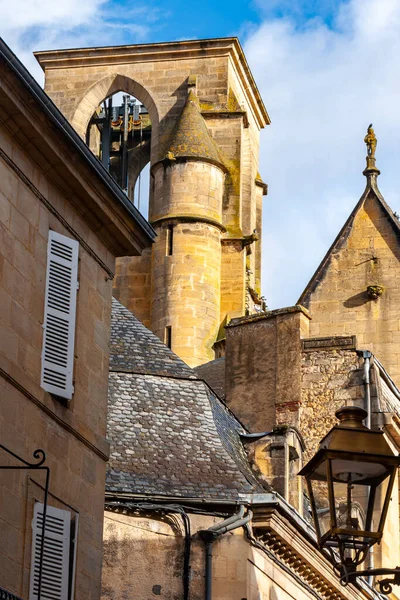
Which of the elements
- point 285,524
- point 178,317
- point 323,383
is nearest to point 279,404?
point 323,383

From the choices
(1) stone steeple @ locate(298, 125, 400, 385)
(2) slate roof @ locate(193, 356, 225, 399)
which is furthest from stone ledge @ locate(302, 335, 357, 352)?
(1) stone steeple @ locate(298, 125, 400, 385)

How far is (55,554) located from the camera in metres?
13.6

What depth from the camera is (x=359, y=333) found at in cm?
3303

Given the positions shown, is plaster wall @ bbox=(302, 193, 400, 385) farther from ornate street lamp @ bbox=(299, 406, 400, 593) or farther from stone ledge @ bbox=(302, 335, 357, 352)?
ornate street lamp @ bbox=(299, 406, 400, 593)

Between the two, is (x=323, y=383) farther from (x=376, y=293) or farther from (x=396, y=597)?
(x=376, y=293)

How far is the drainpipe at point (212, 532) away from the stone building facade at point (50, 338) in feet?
17.4

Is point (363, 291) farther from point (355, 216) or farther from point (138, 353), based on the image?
point (138, 353)

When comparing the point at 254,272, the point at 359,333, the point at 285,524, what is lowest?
the point at 285,524

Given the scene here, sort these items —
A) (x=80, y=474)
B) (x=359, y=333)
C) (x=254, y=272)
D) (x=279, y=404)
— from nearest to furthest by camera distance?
1. (x=80, y=474)
2. (x=279, y=404)
3. (x=359, y=333)
4. (x=254, y=272)

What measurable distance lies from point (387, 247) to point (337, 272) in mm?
1114

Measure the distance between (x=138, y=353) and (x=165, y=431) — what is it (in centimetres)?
175

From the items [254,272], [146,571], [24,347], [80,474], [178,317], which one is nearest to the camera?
[24,347]

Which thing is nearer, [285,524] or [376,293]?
[285,524]

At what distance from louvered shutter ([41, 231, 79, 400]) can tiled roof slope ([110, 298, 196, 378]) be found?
7.42 m
